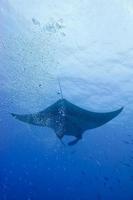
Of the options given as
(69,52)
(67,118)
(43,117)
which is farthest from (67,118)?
(69,52)

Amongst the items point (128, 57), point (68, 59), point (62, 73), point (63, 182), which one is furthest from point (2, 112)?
point (63, 182)

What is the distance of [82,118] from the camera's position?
10.8 metres

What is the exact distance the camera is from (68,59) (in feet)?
50.7

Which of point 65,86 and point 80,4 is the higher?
point 80,4

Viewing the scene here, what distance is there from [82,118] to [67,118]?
580mm

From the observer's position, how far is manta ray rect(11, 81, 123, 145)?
10234 mm

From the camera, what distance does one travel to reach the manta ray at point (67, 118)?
1023 cm

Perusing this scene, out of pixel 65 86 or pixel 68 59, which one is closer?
pixel 68 59

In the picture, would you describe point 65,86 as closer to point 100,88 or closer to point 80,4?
point 100,88

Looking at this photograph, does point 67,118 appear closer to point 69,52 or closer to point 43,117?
point 43,117

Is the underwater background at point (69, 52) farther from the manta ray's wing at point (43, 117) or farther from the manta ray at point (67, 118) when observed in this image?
the manta ray's wing at point (43, 117)

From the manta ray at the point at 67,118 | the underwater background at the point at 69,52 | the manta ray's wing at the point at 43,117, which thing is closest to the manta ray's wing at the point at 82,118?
the manta ray at the point at 67,118

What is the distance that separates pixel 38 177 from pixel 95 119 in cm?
14108

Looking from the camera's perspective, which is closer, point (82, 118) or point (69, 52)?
point (82, 118)
